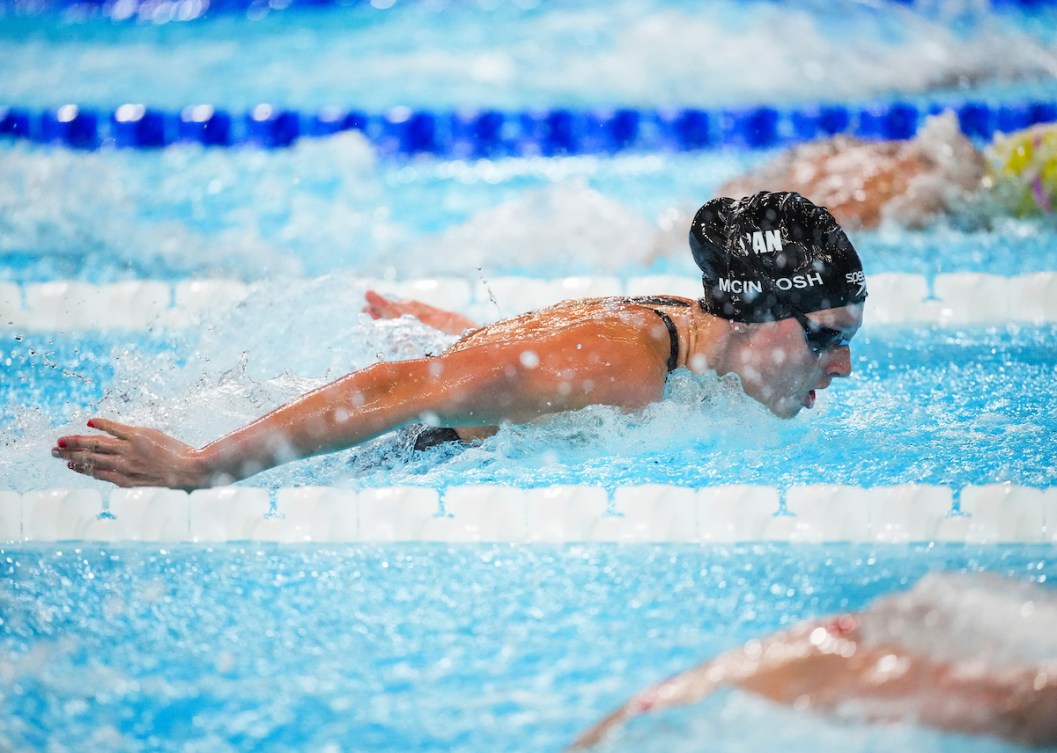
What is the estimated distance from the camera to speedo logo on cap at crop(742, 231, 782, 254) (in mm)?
2512

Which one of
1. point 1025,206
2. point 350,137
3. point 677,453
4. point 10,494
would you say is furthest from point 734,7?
point 10,494

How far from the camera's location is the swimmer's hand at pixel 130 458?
2268 mm

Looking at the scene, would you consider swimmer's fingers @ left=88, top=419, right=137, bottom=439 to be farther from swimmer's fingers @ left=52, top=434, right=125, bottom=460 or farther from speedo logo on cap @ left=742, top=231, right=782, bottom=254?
speedo logo on cap @ left=742, top=231, right=782, bottom=254

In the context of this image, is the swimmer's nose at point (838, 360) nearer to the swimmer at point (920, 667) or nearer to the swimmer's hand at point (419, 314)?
the swimmer at point (920, 667)

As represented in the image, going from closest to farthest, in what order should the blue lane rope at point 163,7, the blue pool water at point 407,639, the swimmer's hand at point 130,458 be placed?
the blue pool water at point 407,639 → the swimmer's hand at point 130,458 → the blue lane rope at point 163,7

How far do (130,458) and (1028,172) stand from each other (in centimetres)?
375

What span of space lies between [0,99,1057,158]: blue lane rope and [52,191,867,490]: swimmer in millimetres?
3615

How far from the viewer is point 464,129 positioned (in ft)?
20.6

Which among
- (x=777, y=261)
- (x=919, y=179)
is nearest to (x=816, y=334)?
(x=777, y=261)

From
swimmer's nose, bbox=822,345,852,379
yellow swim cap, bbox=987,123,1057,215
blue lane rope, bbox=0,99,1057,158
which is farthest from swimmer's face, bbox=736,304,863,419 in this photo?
blue lane rope, bbox=0,99,1057,158

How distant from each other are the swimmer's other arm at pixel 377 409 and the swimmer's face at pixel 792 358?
0.32m

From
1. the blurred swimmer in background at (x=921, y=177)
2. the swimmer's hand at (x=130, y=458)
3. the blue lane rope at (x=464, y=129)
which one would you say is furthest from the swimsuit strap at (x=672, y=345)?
the blue lane rope at (x=464, y=129)

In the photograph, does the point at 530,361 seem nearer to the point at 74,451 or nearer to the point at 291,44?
the point at 74,451

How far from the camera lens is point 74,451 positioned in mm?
2287
